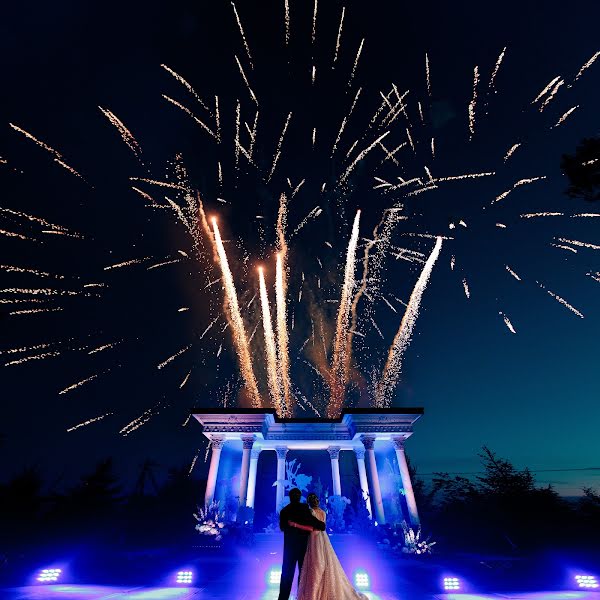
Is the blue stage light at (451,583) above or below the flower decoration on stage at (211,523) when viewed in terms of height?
below

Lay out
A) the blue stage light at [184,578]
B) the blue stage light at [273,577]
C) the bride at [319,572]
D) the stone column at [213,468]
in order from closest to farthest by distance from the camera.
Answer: the bride at [319,572], the blue stage light at [184,578], the blue stage light at [273,577], the stone column at [213,468]

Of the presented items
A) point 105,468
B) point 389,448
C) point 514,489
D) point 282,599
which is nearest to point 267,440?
point 389,448

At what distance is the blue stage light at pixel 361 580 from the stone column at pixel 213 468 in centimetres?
1053

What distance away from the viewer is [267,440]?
948 inches

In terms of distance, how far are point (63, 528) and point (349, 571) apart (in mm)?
41105

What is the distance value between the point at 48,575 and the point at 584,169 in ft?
72.4

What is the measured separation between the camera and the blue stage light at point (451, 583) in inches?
453

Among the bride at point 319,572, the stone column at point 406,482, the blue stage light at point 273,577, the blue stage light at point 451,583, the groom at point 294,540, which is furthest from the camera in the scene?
the stone column at point 406,482

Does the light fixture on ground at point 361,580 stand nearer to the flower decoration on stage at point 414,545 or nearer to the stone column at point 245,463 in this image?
the flower decoration on stage at point 414,545

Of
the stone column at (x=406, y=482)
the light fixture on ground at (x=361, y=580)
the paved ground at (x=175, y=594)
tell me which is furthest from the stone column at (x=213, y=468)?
the stone column at (x=406, y=482)

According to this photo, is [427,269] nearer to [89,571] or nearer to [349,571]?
[349,571]

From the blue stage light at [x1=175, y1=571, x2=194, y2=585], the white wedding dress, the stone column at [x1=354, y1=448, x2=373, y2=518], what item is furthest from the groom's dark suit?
the stone column at [x1=354, y1=448, x2=373, y2=518]

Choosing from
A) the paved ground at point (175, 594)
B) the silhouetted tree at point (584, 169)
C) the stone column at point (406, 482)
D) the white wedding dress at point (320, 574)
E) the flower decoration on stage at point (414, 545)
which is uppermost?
the silhouetted tree at point (584, 169)

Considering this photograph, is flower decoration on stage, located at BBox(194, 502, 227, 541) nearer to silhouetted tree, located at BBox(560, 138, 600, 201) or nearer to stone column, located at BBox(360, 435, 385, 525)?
stone column, located at BBox(360, 435, 385, 525)
